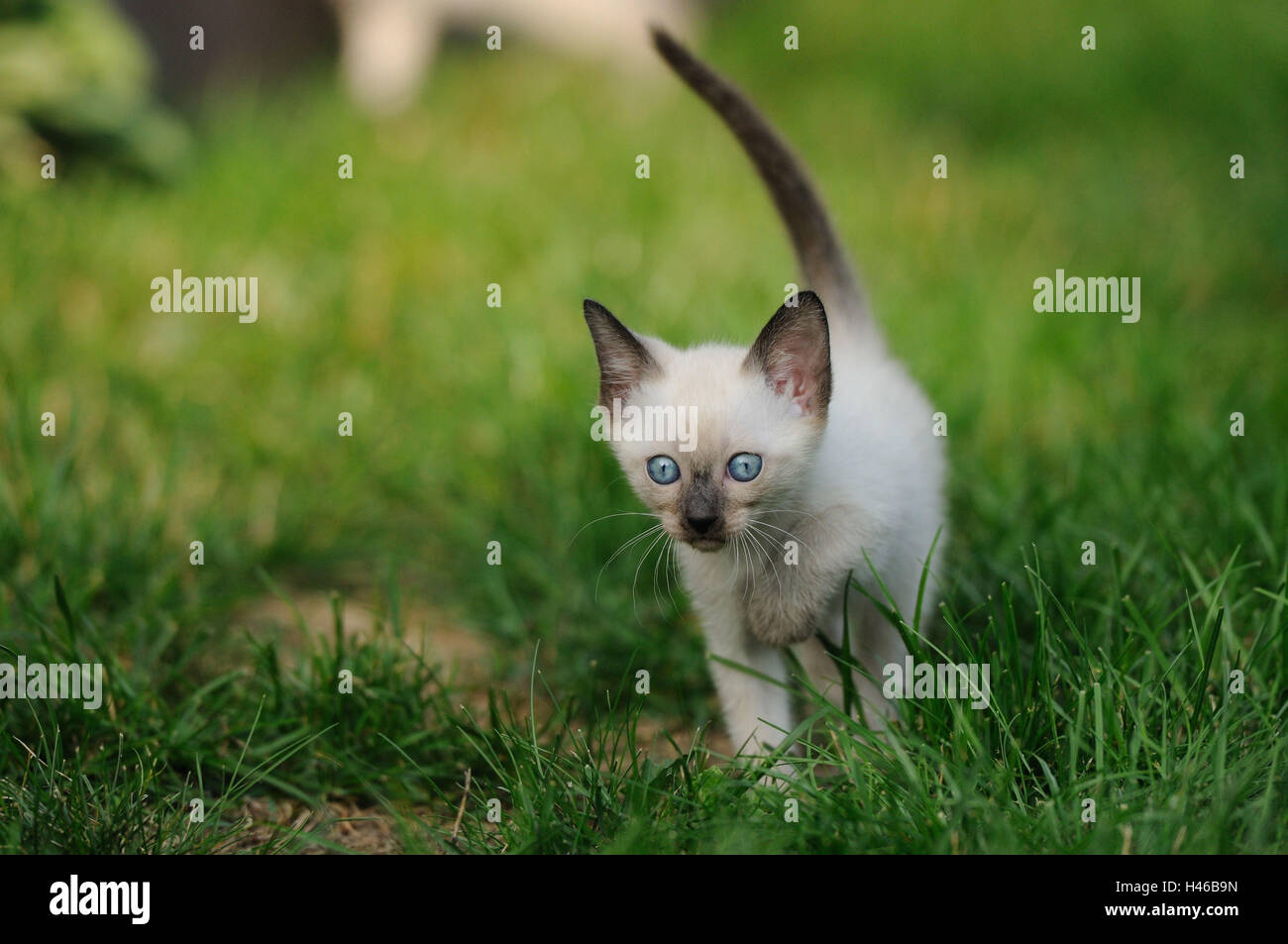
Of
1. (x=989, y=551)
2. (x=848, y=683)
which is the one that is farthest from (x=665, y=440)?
(x=989, y=551)

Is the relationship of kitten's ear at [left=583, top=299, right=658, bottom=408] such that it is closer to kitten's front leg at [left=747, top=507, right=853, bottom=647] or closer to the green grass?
kitten's front leg at [left=747, top=507, right=853, bottom=647]

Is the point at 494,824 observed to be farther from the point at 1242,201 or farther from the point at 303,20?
the point at 303,20

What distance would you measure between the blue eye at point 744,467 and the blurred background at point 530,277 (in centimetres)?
53

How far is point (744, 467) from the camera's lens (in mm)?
2252

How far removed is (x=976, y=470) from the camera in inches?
142

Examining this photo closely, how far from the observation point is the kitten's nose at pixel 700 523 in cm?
220

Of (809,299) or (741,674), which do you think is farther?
(741,674)

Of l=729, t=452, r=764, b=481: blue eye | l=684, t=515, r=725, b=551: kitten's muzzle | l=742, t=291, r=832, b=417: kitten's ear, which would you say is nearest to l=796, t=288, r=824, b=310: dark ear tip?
l=742, t=291, r=832, b=417: kitten's ear

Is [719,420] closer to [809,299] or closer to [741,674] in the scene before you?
[809,299]

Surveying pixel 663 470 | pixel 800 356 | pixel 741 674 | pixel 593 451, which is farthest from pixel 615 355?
pixel 593 451

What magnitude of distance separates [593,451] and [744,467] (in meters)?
1.66

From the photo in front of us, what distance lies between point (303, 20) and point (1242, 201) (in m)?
6.28
